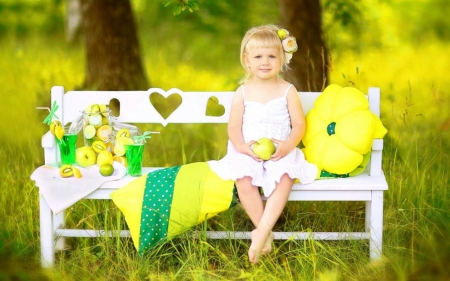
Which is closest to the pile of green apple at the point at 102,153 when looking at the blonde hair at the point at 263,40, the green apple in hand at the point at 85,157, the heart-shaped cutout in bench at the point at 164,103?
the green apple in hand at the point at 85,157

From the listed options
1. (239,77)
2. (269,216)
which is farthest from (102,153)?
(239,77)

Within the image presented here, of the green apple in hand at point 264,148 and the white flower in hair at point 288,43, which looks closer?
the green apple in hand at point 264,148

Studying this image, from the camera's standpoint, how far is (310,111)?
3.15 metres

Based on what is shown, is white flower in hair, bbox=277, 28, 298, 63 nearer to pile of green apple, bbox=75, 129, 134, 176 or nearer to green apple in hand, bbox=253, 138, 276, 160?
green apple in hand, bbox=253, 138, 276, 160

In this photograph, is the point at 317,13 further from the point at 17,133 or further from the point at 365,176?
the point at 17,133

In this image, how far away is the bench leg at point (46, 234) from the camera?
2936 mm

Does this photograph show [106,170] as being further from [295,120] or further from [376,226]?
[376,226]

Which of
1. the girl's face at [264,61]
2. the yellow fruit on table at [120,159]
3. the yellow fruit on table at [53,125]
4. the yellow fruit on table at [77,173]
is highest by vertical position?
the girl's face at [264,61]

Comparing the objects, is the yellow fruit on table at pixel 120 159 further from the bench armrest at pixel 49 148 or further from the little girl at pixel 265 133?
the little girl at pixel 265 133

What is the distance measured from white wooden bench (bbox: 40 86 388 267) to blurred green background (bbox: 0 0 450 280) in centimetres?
13

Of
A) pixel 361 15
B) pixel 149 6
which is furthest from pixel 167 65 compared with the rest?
pixel 361 15

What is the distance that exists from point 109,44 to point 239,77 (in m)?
Answer: 0.98

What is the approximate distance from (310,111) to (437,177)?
934 millimetres

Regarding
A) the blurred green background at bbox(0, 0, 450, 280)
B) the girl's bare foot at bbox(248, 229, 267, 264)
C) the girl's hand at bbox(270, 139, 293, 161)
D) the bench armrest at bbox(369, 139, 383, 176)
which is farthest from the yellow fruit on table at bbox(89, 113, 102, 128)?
the bench armrest at bbox(369, 139, 383, 176)
